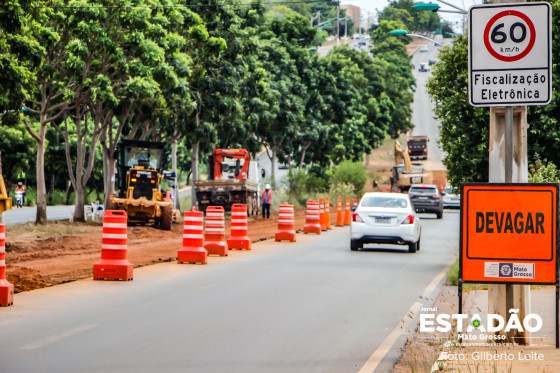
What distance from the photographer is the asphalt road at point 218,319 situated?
9.45 meters

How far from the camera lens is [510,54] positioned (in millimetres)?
9125

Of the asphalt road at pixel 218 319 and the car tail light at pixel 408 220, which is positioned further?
the car tail light at pixel 408 220

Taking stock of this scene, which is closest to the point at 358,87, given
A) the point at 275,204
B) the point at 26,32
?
the point at 275,204

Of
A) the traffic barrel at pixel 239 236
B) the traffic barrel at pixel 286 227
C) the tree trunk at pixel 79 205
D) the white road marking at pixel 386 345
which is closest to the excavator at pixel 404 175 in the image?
the tree trunk at pixel 79 205

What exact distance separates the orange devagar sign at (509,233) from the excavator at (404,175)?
54.5 meters

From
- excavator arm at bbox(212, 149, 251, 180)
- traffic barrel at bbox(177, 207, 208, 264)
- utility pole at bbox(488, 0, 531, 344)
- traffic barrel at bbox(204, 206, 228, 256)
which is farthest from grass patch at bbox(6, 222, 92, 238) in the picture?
utility pole at bbox(488, 0, 531, 344)

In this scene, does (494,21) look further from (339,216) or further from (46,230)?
(339,216)

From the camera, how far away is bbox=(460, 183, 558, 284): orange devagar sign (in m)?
9.31

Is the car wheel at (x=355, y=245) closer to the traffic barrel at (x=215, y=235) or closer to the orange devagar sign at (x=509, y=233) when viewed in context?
the traffic barrel at (x=215, y=235)

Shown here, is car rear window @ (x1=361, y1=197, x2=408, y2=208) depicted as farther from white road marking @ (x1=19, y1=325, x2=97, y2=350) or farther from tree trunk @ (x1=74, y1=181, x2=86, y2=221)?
tree trunk @ (x1=74, y1=181, x2=86, y2=221)

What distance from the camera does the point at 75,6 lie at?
32812 mm

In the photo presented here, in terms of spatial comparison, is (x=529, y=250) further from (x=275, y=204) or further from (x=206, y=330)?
(x=275, y=204)

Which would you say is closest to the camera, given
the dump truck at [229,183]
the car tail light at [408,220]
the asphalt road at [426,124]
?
the car tail light at [408,220]

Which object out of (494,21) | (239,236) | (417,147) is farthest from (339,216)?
(417,147)
